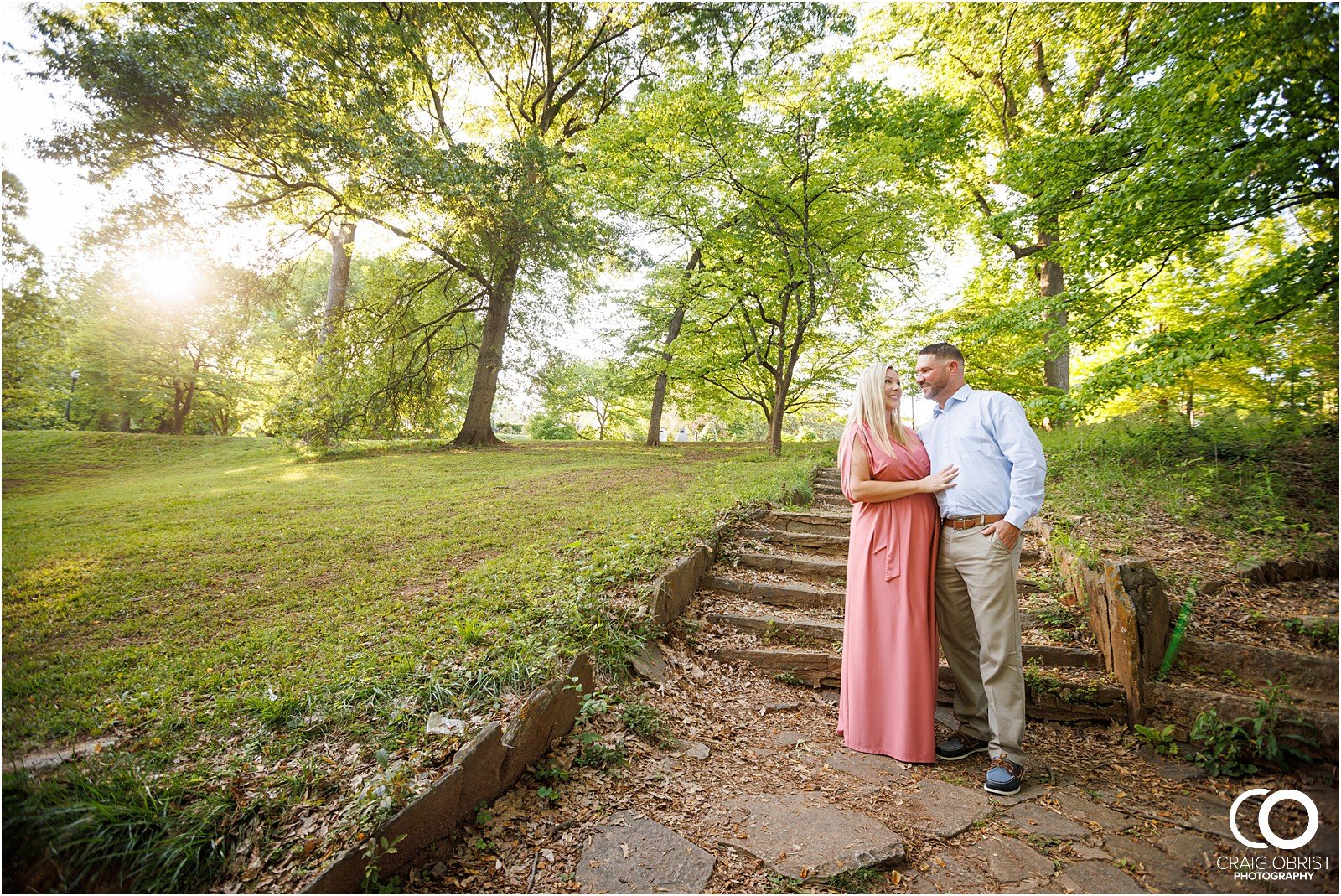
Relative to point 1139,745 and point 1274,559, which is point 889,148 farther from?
point 1139,745

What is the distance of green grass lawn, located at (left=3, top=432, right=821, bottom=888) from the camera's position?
2.20m

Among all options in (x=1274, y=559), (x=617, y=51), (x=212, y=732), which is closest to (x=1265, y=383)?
(x=1274, y=559)

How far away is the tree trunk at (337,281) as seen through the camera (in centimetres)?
1231

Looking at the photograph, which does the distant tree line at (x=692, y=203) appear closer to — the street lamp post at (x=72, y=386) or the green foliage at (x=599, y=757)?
the street lamp post at (x=72, y=386)

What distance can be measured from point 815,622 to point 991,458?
2023 millimetres

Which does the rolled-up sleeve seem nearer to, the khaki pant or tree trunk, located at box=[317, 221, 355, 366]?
the khaki pant

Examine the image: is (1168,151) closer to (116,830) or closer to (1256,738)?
(1256,738)

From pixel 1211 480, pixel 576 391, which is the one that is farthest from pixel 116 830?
pixel 576 391

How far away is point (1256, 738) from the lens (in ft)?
8.26

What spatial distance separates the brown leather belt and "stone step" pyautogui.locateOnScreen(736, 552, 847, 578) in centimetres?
202

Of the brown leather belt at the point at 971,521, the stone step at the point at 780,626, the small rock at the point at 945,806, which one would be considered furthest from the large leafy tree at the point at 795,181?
the small rock at the point at 945,806

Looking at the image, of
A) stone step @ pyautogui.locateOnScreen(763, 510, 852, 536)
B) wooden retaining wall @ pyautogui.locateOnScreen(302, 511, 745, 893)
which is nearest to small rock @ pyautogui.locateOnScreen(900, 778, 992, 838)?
wooden retaining wall @ pyautogui.locateOnScreen(302, 511, 745, 893)

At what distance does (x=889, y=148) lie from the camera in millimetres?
10195

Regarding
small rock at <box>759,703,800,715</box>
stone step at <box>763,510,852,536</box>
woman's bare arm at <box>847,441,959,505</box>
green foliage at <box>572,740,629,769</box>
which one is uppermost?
woman's bare arm at <box>847,441,959,505</box>
